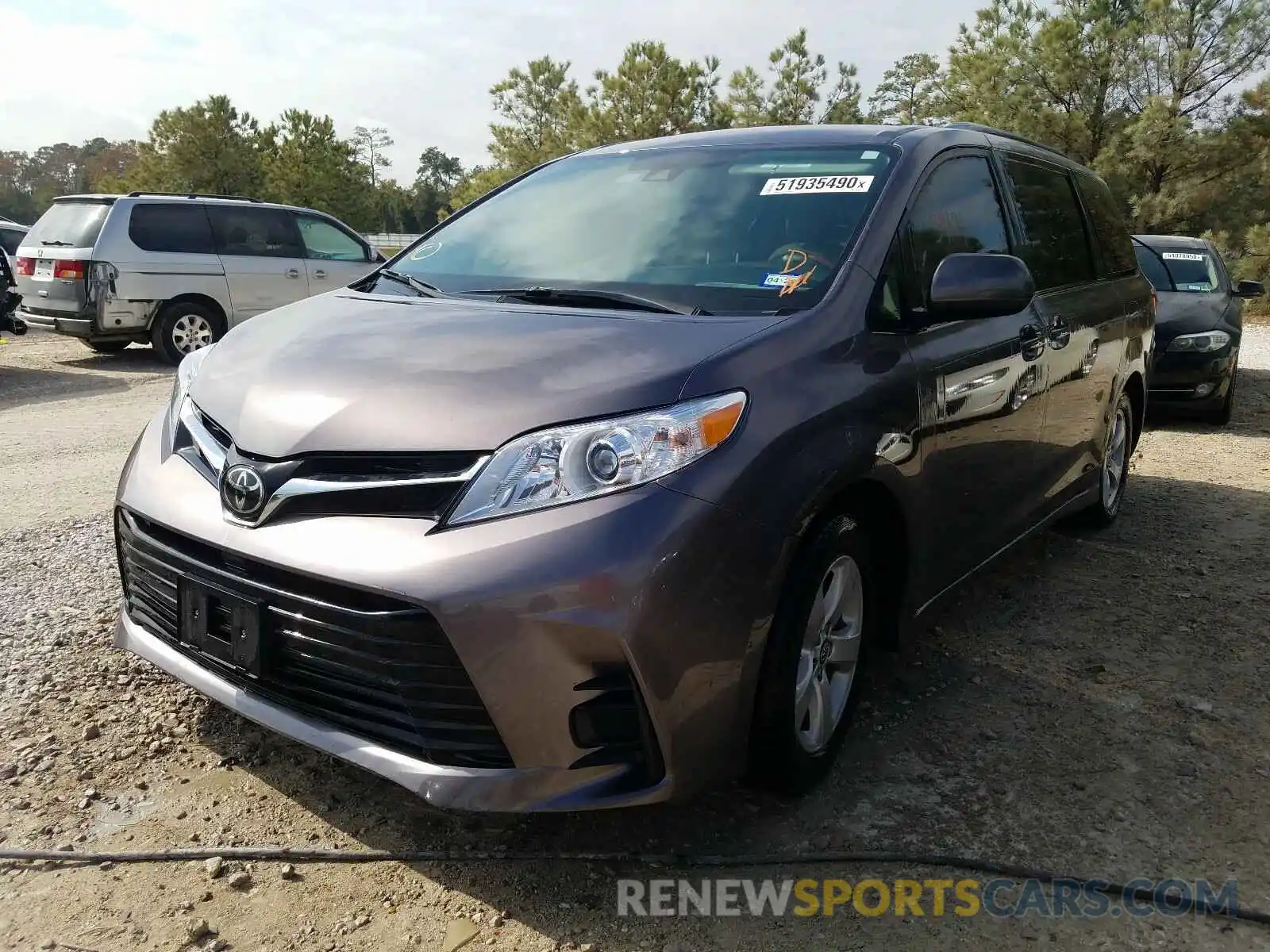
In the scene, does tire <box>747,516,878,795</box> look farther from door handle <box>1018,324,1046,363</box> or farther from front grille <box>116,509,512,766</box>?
door handle <box>1018,324,1046,363</box>

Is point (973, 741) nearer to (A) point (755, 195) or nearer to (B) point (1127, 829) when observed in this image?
(B) point (1127, 829)

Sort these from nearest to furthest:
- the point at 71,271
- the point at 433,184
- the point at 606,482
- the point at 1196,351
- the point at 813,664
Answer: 1. the point at 606,482
2. the point at 813,664
3. the point at 1196,351
4. the point at 71,271
5. the point at 433,184

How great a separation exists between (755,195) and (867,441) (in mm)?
950

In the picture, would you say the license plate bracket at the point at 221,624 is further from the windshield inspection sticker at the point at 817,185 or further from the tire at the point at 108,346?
the tire at the point at 108,346

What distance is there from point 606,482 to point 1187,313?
8020mm

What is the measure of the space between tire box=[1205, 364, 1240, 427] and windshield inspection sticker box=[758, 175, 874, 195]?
6.79 metres

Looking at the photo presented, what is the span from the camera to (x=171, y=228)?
435 inches

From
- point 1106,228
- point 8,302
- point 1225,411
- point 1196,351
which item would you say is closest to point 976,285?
point 1106,228

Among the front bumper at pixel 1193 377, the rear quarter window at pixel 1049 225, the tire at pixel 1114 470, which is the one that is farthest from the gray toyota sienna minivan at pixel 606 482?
the front bumper at pixel 1193 377

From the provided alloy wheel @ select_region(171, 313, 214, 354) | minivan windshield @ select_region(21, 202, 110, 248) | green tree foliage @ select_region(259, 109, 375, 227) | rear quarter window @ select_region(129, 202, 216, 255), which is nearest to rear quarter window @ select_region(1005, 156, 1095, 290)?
alloy wheel @ select_region(171, 313, 214, 354)

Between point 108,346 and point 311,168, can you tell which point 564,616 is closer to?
point 108,346

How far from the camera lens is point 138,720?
293cm

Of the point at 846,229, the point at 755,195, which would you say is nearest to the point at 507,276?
the point at 755,195

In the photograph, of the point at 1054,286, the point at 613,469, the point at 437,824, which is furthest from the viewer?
the point at 1054,286
